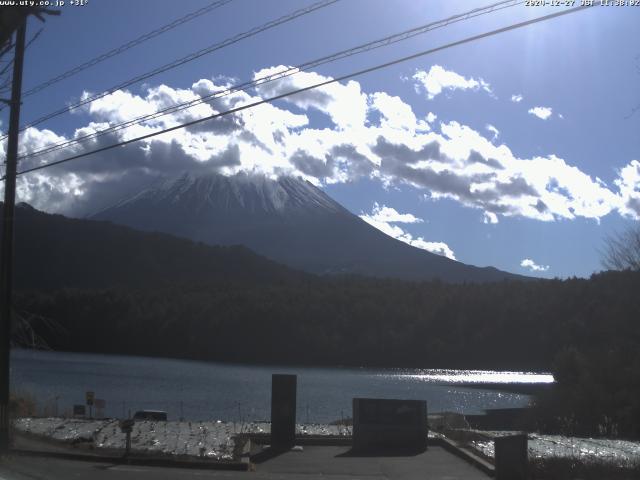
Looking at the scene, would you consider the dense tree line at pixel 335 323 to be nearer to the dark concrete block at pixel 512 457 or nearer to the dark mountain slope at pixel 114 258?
the dark mountain slope at pixel 114 258

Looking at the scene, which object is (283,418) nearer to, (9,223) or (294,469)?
(294,469)

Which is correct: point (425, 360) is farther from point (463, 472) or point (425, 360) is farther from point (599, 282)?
point (463, 472)

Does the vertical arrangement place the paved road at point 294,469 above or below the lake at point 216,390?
above

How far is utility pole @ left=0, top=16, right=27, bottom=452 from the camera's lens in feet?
56.1

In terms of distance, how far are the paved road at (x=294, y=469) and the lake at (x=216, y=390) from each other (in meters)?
14.9

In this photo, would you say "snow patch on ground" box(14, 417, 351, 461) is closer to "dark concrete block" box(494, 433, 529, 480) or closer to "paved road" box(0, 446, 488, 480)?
"paved road" box(0, 446, 488, 480)

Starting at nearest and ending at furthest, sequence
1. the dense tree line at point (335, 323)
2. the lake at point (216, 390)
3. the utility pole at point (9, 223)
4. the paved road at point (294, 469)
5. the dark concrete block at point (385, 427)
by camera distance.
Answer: the paved road at point (294, 469)
the utility pole at point (9, 223)
the dark concrete block at point (385, 427)
the lake at point (216, 390)
the dense tree line at point (335, 323)

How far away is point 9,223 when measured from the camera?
56.9ft

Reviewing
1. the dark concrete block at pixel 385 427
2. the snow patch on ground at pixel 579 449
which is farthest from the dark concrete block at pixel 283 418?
the snow patch on ground at pixel 579 449

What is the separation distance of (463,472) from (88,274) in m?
125

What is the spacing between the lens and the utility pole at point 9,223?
17094 millimetres

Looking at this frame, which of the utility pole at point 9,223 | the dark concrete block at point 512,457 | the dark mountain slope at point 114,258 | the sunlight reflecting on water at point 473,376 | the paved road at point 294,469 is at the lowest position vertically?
the sunlight reflecting on water at point 473,376

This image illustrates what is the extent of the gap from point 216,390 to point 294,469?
37008 mm

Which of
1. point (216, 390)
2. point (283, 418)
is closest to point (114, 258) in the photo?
point (216, 390)
